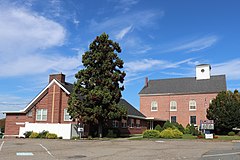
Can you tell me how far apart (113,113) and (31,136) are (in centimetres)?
1041

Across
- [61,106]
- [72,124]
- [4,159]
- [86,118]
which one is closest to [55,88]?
[61,106]

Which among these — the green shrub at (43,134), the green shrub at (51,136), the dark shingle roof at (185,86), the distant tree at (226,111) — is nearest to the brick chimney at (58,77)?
the green shrub at (43,134)

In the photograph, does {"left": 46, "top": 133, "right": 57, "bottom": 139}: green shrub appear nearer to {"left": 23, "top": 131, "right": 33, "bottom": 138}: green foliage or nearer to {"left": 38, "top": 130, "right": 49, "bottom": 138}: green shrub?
{"left": 38, "top": 130, "right": 49, "bottom": 138}: green shrub

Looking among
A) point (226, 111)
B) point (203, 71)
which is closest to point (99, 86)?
point (226, 111)

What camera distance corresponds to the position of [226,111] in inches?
1727

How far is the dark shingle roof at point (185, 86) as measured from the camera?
5735 cm

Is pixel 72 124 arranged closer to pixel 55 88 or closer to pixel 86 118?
pixel 86 118

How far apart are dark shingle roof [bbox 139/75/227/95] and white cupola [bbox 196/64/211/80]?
88cm

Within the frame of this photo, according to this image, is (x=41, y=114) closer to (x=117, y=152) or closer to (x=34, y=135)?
(x=34, y=135)

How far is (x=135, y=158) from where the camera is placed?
1371cm

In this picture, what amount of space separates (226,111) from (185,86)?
17686 mm

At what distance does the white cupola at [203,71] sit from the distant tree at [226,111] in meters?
13.7

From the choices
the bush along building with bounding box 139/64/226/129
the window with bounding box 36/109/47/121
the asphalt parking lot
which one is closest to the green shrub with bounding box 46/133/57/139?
the window with bounding box 36/109/47/121

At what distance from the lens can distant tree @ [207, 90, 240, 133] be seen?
143ft
